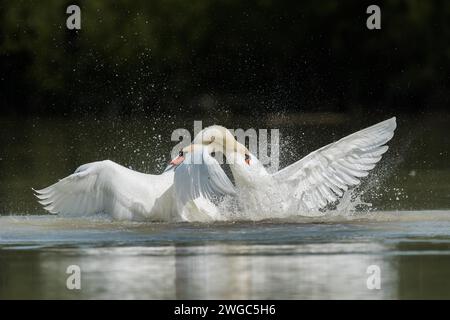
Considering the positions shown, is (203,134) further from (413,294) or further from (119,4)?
(119,4)

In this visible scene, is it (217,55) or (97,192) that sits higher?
(217,55)

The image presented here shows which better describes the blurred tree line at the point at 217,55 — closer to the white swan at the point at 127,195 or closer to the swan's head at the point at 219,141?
the swan's head at the point at 219,141

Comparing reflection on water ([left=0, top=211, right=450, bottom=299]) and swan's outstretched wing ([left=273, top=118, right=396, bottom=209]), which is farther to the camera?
swan's outstretched wing ([left=273, top=118, right=396, bottom=209])

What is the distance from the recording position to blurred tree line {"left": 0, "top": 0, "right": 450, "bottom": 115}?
96.4ft

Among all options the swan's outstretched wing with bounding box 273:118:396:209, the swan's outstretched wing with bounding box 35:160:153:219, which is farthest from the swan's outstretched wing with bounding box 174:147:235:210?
the swan's outstretched wing with bounding box 273:118:396:209

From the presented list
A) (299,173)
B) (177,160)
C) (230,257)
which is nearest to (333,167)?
(299,173)

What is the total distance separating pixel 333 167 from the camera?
14484 mm

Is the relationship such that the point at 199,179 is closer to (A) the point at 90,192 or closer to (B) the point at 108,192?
(B) the point at 108,192

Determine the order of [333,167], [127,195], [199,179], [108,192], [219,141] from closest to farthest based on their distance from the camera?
[199,179], [127,195], [108,192], [333,167], [219,141]

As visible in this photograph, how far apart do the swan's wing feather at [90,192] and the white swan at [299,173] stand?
2.61 ft

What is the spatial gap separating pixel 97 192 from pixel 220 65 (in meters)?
16.4

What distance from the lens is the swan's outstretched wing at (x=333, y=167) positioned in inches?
561

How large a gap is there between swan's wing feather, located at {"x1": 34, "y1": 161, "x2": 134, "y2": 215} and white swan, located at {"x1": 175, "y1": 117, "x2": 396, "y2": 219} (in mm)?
794

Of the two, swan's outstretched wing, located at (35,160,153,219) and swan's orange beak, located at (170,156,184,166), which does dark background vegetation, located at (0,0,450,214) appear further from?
swan's outstretched wing, located at (35,160,153,219)
